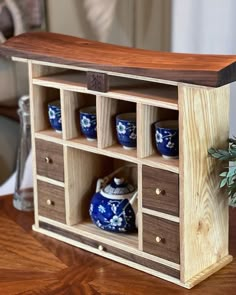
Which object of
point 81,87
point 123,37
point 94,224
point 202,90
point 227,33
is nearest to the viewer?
point 202,90

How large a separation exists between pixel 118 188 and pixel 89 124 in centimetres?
15

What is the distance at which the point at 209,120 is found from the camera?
1.21 meters

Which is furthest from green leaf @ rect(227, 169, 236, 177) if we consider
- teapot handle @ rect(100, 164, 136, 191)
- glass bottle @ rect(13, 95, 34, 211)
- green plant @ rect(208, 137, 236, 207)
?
glass bottle @ rect(13, 95, 34, 211)

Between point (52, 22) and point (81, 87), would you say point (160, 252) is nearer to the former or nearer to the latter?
point (81, 87)

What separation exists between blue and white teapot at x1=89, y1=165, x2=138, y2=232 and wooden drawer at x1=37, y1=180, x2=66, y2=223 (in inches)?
3.1

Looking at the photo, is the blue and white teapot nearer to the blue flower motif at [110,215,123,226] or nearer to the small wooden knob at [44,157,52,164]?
the blue flower motif at [110,215,123,226]

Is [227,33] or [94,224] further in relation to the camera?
[227,33]

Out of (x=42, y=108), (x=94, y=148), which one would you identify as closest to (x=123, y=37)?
(x=42, y=108)

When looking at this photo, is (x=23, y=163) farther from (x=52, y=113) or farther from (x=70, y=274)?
(x=70, y=274)

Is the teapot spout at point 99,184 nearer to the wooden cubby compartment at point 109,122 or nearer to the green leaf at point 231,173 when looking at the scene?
the wooden cubby compartment at point 109,122

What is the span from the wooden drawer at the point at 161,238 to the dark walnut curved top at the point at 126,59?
272 mm

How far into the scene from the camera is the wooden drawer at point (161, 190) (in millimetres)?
1201

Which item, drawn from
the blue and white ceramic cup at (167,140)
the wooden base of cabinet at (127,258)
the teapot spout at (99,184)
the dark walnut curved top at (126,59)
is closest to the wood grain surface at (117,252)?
the wooden base of cabinet at (127,258)

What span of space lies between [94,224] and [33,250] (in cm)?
14
